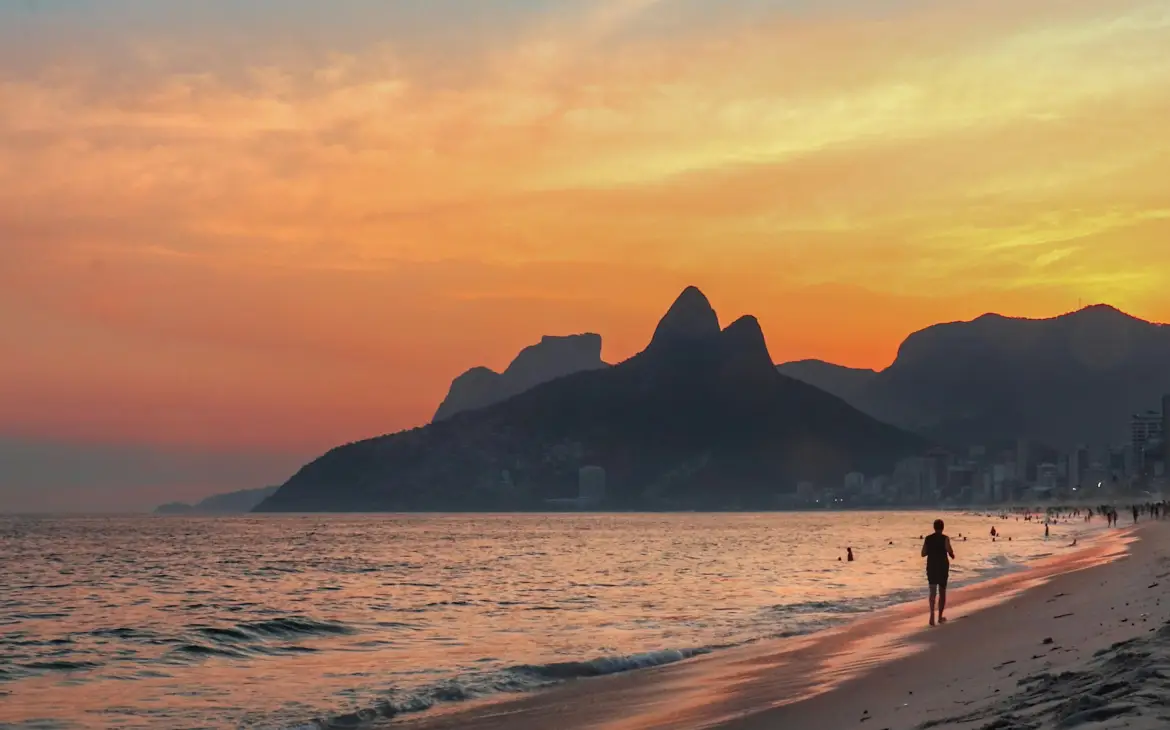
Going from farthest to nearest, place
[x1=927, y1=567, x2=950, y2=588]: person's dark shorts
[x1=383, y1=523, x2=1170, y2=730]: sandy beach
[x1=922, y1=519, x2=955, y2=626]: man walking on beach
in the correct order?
[x1=927, y1=567, x2=950, y2=588]: person's dark shorts → [x1=922, y1=519, x2=955, y2=626]: man walking on beach → [x1=383, y1=523, x2=1170, y2=730]: sandy beach

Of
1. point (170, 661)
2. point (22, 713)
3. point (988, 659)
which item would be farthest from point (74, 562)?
point (988, 659)

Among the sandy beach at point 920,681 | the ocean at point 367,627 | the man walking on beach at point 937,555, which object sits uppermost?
the man walking on beach at point 937,555

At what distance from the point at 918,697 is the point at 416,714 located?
8.05m

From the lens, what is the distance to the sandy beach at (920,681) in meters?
10.1

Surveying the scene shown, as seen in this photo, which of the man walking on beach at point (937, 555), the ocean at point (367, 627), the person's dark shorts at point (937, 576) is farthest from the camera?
the person's dark shorts at point (937, 576)

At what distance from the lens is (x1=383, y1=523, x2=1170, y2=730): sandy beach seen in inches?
397

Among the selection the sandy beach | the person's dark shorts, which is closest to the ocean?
the sandy beach

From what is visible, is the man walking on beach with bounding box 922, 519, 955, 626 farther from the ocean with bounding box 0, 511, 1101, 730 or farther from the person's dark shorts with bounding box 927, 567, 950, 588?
the ocean with bounding box 0, 511, 1101, 730

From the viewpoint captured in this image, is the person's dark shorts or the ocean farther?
the person's dark shorts

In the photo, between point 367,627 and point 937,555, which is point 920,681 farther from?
point 367,627

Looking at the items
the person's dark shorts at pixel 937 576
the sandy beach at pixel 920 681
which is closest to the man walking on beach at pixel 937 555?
the person's dark shorts at pixel 937 576

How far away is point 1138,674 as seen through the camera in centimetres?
1016

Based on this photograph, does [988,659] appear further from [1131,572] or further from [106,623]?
[106,623]

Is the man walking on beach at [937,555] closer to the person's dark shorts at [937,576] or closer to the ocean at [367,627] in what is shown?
the person's dark shorts at [937,576]
